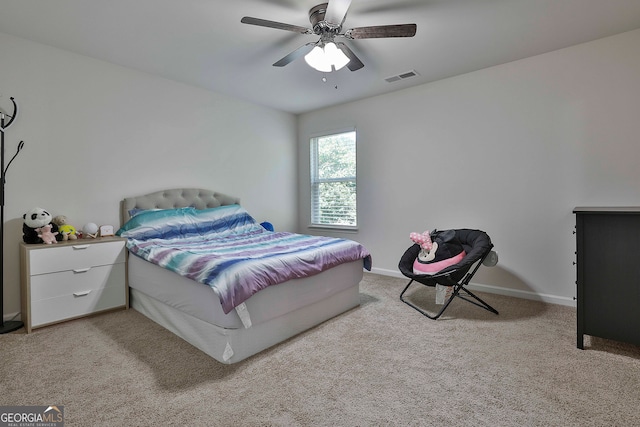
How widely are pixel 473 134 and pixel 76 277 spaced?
4.26 meters

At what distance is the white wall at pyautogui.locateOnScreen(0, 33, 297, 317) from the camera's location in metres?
2.74

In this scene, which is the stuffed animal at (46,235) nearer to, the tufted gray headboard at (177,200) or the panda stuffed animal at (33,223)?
the panda stuffed animal at (33,223)

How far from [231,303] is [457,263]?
1.95 meters

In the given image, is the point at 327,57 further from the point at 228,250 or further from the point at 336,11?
the point at 228,250

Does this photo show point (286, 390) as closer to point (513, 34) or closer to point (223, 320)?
point (223, 320)

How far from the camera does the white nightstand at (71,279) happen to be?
8.19ft

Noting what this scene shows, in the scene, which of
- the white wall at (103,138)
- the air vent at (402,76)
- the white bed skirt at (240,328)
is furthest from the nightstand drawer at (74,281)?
the air vent at (402,76)

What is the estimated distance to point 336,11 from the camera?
205 cm

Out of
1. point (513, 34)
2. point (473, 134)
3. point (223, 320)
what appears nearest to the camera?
point (223, 320)

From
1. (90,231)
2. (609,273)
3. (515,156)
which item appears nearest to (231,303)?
(90,231)

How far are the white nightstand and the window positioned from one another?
288 centimetres

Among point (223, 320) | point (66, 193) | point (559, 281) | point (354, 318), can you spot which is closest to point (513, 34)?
point (559, 281)

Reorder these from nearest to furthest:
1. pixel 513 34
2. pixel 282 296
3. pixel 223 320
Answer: pixel 223 320, pixel 282 296, pixel 513 34

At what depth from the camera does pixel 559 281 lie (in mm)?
3102
